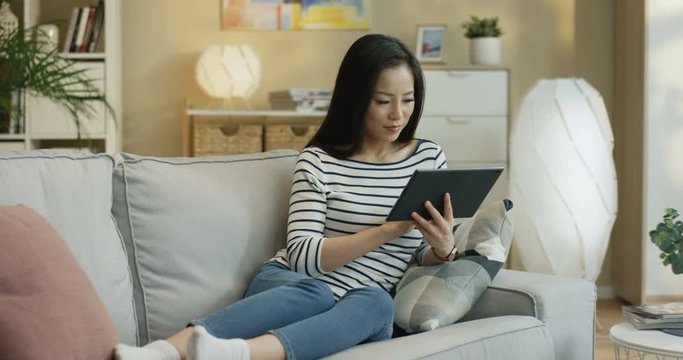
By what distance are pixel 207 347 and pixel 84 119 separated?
3.06m

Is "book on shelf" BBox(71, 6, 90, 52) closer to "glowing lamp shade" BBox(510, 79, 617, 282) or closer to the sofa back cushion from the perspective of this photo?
"glowing lamp shade" BBox(510, 79, 617, 282)

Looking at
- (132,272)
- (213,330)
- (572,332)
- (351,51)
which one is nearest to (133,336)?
(132,272)

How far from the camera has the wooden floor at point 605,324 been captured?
396 cm

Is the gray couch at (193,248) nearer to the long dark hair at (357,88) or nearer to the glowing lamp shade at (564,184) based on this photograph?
the long dark hair at (357,88)

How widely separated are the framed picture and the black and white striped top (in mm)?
2545

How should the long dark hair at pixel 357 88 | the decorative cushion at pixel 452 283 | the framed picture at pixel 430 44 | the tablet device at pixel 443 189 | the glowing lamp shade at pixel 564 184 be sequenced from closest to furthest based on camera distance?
1. the tablet device at pixel 443 189
2. the decorative cushion at pixel 452 283
3. the long dark hair at pixel 357 88
4. the glowing lamp shade at pixel 564 184
5. the framed picture at pixel 430 44

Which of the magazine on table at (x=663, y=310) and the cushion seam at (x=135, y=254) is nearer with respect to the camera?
the cushion seam at (x=135, y=254)

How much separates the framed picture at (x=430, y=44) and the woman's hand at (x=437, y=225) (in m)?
2.72

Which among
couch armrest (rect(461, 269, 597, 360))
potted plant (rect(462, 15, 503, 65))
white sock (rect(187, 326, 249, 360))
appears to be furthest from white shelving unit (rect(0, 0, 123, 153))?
white sock (rect(187, 326, 249, 360))

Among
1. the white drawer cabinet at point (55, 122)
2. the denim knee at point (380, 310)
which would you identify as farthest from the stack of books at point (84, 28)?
the denim knee at point (380, 310)

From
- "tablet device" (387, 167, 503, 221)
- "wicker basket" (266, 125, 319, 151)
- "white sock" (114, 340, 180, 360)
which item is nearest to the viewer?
"white sock" (114, 340, 180, 360)

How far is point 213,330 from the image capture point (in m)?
2.12

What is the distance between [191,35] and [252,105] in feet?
1.53

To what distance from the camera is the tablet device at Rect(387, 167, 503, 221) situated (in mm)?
2395
